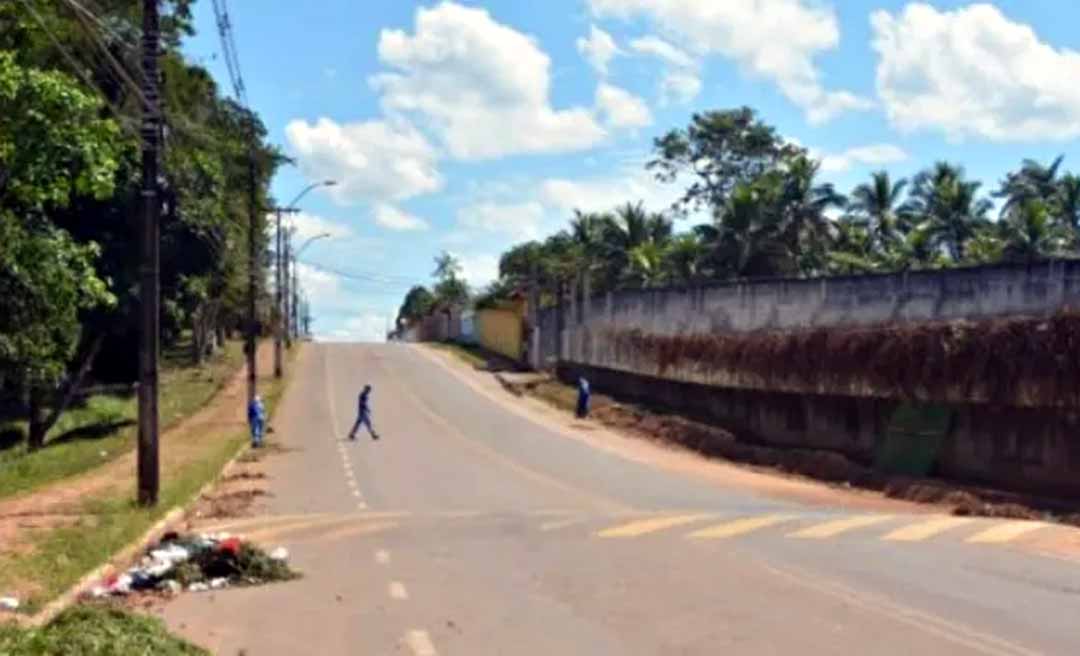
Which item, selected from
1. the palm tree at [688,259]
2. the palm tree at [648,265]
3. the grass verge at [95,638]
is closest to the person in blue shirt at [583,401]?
the palm tree at [688,259]

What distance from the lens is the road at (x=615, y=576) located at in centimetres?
1096

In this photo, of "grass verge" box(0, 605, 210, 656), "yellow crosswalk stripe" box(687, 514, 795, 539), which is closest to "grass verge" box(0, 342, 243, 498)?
"yellow crosswalk stripe" box(687, 514, 795, 539)

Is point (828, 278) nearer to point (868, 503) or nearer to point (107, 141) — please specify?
point (868, 503)

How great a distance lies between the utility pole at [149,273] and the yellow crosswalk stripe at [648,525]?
23.9 feet

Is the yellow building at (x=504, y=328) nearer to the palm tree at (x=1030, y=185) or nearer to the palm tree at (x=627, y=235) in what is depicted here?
the palm tree at (x=627, y=235)

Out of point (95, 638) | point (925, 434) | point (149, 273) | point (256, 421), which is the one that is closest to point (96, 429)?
point (256, 421)

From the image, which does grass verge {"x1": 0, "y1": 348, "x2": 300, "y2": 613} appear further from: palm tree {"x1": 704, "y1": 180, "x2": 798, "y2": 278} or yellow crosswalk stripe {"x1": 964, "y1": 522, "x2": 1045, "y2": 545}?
palm tree {"x1": 704, "y1": 180, "x2": 798, "y2": 278}

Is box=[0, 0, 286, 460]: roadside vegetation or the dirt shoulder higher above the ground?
box=[0, 0, 286, 460]: roadside vegetation

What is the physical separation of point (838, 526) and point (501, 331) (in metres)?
70.8

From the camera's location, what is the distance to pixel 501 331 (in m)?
90.8

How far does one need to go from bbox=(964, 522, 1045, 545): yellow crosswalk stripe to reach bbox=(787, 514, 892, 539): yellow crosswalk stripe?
1.66 metres

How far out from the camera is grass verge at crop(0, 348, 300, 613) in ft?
44.7

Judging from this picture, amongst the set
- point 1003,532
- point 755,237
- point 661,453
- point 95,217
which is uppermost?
point 755,237

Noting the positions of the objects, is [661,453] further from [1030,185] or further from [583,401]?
[1030,185]
